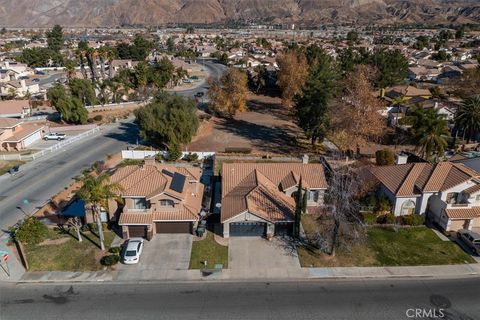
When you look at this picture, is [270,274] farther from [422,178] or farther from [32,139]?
[32,139]

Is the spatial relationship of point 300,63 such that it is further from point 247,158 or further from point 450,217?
point 450,217

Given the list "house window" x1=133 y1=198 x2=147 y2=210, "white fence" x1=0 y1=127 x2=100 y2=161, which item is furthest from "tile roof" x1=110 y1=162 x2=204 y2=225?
"white fence" x1=0 y1=127 x2=100 y2=161

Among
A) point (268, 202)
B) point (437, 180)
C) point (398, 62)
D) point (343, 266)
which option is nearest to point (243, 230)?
point (268, 202)

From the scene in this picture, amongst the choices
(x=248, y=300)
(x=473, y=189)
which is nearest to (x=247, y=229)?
(x=248, y=300)

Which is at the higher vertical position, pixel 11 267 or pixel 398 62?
pixel 398 62

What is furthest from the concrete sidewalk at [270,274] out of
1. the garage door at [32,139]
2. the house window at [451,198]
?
the garage door at [32,139]

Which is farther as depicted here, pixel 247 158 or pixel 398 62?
pixel 398 62
